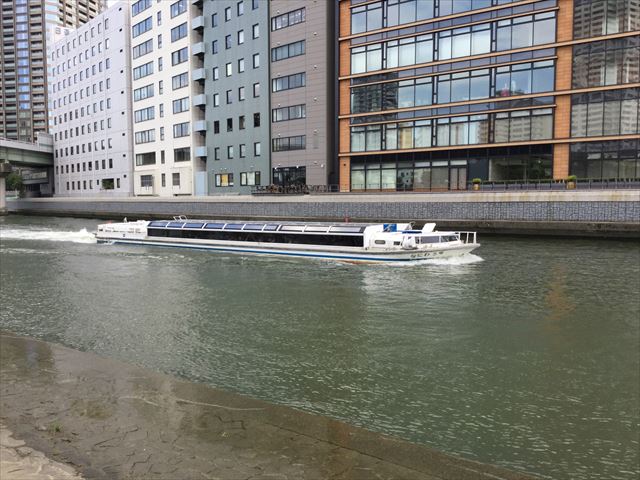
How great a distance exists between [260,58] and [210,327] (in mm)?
51346

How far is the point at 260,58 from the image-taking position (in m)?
59.7

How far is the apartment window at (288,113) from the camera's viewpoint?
56.5 metres

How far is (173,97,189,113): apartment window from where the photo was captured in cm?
6925

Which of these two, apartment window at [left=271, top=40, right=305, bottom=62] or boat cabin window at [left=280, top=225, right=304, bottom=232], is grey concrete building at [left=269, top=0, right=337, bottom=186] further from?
boat cabin window at [left=280, top=225, right=304, bottom=232]

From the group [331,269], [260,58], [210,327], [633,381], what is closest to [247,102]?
[260,58]

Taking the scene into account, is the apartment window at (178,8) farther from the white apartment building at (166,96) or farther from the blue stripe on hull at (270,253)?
the blue stripe on hull at (270,253)

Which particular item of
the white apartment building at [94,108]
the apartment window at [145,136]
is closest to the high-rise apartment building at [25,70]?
the white apartment building at [94,108]

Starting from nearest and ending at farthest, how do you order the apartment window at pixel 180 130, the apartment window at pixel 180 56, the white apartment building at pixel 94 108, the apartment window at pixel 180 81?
the apartment window at pixel 180 56, the apartment window at pixel 180 81, the apartment window at pixel 180 130, the white apartment building at pixel 94 108

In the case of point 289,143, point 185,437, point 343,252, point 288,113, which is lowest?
point 185,437

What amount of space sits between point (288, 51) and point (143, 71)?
31421mm

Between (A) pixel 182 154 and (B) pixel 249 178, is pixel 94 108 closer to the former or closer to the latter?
(A) pixel 182 154

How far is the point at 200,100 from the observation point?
6719 centimetres

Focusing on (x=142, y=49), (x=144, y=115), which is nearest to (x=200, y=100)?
(x=144, y=115)

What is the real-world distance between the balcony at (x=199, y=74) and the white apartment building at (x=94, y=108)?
65.8ft
